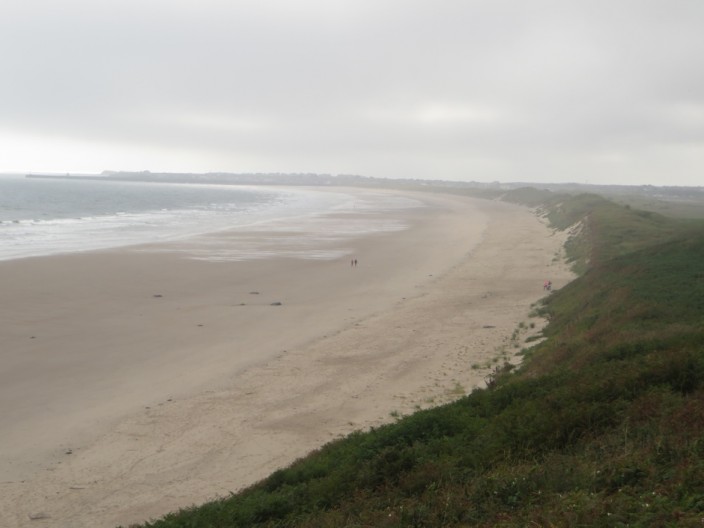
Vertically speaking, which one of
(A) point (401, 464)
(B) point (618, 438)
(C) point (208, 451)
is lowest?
(C) point (208, 451)

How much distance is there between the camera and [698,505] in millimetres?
5480

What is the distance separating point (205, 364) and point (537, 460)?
1030 cm

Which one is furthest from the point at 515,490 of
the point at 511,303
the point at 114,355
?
the point at 511,303

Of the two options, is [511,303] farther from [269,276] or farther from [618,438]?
[618,438]

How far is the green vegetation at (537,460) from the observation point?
6.13 meters

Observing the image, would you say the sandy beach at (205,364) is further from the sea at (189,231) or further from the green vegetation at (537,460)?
the sea at (189,231)

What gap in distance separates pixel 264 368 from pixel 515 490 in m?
9.53

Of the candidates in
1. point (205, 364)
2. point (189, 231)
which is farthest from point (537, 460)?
point (189, 231)

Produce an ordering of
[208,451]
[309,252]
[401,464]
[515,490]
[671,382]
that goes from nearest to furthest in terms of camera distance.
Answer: [515,490]
[401,464]
[671,382]
[208,451]
[309,252]

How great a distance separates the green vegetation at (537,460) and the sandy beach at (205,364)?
83.5 inches

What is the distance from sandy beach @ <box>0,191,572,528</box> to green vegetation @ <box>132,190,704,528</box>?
6.95ft

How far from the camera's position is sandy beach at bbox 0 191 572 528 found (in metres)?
10.2

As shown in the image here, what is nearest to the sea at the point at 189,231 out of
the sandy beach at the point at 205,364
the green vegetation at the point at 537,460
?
the sandy beach at the point at 205,364

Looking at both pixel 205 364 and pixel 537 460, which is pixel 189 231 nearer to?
pixel 205 364
